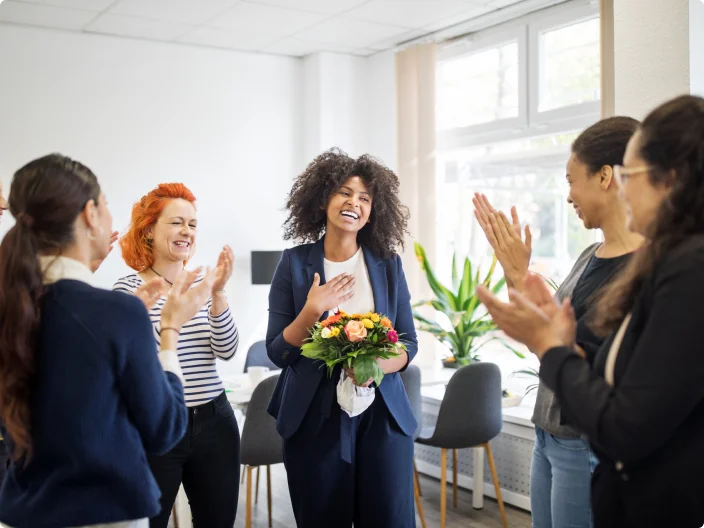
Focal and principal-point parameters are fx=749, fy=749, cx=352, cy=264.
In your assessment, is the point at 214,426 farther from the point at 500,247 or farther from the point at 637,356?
the point at 637,356

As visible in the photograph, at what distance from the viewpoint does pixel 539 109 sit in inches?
215

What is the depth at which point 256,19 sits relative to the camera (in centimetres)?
553

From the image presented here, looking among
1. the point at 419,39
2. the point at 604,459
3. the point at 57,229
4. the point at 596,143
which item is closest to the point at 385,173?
the point at 596,143

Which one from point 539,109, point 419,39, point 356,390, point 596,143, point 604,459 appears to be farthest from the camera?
point 419,39

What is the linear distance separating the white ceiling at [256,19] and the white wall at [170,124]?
0.66 feet

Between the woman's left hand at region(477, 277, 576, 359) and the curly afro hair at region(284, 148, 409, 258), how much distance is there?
4.15ft

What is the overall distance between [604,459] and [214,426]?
1.44 m

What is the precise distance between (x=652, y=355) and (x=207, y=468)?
165cm

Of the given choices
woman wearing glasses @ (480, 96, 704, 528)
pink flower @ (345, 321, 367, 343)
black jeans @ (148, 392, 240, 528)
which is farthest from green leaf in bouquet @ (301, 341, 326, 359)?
woman wearing glasses @ (480, 96, 704, 528)

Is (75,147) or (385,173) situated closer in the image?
(385,173)

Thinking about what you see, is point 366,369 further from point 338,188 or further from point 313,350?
point 338,188

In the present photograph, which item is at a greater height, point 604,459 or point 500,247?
point 500,247

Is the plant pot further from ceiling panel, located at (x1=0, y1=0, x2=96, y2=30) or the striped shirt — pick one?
ceiling panel, located at (x1=0, y1=0, x2=96, y2=30)

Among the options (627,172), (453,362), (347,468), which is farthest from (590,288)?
(453,362)
